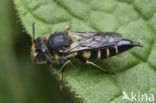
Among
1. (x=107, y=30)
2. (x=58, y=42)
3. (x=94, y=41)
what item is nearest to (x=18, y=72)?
(x=58, y=42)

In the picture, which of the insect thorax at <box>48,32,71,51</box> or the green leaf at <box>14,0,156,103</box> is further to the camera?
the insect thorax at <box>48,32,71,51</box>

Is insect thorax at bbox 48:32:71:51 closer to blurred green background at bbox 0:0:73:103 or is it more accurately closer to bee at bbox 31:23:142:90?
bee at bbox 31:23:142:90

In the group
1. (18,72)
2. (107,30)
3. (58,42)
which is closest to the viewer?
(58,42)

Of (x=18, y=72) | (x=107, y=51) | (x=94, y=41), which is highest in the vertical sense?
(x=94, y=41)

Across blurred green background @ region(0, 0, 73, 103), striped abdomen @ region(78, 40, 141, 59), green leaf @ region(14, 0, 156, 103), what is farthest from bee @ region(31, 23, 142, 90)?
blurred green background @ region(0, 0, 73, 103)

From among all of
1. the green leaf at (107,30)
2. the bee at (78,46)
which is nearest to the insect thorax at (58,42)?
the bee at (78,46)

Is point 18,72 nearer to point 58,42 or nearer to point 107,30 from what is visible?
point 58,42

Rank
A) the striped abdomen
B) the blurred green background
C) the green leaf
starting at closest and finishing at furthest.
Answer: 1. the green leaf
2. the striped abdomen
3. the blurred green background

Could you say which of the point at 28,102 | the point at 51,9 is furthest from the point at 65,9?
the point at 28,102
